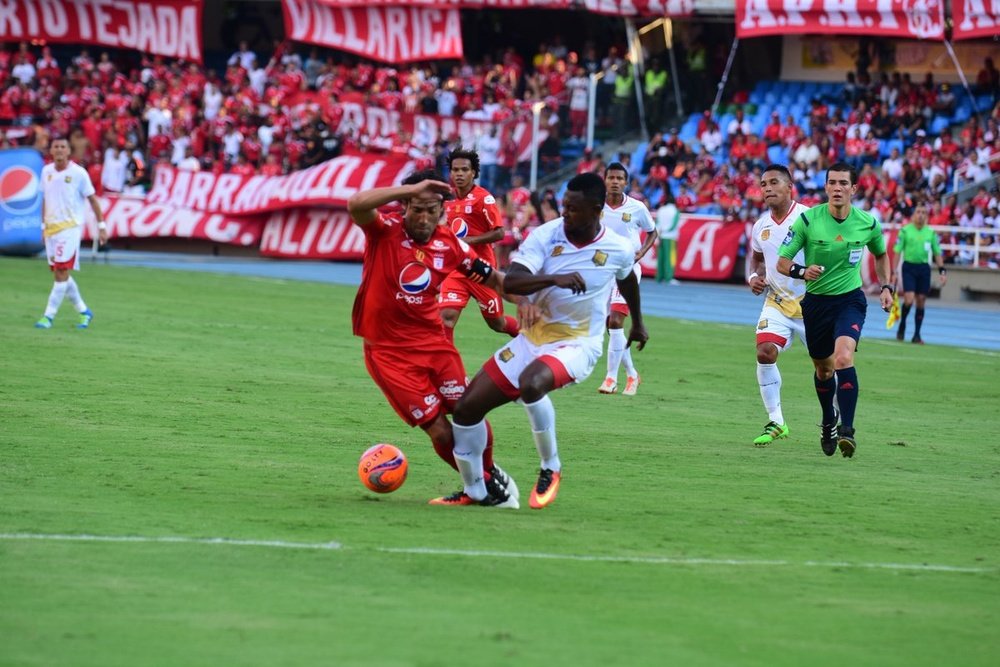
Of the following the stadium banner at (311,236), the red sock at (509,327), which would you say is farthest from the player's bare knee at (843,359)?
the stadium banner at (311,236)

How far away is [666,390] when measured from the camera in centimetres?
1678

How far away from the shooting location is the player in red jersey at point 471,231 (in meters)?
13.6

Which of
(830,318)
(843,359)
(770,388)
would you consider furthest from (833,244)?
(770,388)

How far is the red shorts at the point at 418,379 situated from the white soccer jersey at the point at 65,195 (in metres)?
12.0

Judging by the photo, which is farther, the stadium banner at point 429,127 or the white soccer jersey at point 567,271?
the stadium banner at point 429,127

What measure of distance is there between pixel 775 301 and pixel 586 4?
2572cm

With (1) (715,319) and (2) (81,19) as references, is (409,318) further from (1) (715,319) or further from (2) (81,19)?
(2) (81,19)

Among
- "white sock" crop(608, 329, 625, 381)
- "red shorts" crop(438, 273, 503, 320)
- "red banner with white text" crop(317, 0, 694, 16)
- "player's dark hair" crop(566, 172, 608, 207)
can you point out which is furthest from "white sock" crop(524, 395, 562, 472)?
"red banner with white text" crop(317, 0, 694, 16)

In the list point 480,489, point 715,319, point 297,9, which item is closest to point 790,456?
point 480,489

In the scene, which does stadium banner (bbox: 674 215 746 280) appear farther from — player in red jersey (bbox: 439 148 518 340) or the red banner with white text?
player in red jersey (bbox: 439 148 518 340)

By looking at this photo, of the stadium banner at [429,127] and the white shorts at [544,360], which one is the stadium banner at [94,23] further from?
the white shorts at [544,360]

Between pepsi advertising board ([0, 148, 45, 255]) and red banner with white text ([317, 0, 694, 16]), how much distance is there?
12093mm

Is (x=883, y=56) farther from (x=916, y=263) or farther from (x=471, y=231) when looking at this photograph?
(x=471, y=231)

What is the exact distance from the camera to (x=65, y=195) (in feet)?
66.9
